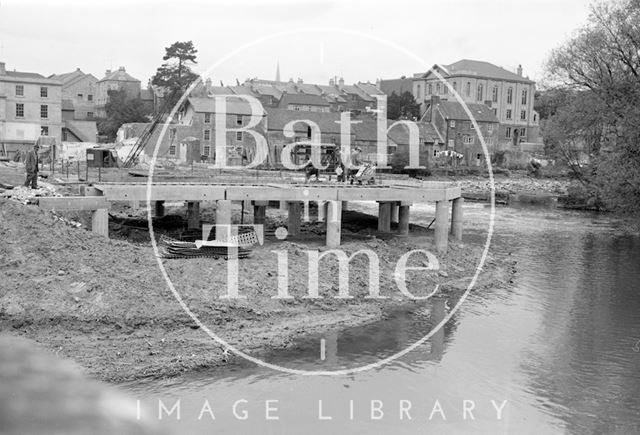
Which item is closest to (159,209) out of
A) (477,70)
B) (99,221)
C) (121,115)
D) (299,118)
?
(99,221)

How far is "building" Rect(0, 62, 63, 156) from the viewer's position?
229 ft

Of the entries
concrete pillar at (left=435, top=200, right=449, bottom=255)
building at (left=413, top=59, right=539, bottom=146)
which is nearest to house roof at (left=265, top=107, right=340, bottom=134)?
building at (left=413, top=59, right=539, bottom=146)

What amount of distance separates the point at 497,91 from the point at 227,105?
5601 cm

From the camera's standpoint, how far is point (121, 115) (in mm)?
87062

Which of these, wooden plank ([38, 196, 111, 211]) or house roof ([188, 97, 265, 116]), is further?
house roof ([188, 97, 265, 116])

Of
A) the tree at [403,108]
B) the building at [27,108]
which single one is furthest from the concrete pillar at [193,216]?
the tree at [403,108]

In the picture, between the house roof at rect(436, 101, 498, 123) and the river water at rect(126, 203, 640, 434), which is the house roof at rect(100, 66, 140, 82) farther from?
the river water at rect(126, 203, 640, 434)

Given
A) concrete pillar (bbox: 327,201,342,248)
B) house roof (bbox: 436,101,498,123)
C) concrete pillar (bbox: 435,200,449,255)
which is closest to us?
concrete pillar (bbox: 327,201,342,248)

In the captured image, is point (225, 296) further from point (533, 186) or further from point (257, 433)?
point (533, 186)

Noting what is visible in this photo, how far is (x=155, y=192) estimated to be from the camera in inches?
1045

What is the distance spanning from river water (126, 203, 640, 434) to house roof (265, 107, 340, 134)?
5279cm

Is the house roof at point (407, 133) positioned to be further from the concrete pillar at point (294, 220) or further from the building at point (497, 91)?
the concrete pillar at point (294, 220)

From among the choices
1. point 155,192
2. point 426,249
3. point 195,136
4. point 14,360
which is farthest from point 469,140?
point 14,360

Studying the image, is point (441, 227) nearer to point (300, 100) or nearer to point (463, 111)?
point (300, 100)
